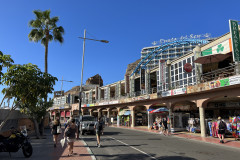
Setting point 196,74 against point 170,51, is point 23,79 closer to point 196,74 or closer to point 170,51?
point 196,74

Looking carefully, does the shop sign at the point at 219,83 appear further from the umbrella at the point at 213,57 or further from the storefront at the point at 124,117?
the storefront at the point at 124,117

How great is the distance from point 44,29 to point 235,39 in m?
18.7

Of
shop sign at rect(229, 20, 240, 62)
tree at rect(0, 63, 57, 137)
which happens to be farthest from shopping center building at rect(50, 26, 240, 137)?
tree at rect(0, 63, 57, 137)

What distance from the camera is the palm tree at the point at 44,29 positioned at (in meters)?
20.3

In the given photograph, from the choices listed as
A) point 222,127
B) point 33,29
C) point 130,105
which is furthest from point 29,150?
point 130,105

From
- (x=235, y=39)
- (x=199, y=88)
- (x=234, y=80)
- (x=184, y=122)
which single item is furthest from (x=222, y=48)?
(x=184, y=122)

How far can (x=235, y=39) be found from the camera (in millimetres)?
15391

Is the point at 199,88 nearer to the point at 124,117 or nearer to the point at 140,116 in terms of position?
the point at 140,116

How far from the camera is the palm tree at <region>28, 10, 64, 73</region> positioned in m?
20.3

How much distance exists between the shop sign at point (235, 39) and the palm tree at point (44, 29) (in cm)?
1719

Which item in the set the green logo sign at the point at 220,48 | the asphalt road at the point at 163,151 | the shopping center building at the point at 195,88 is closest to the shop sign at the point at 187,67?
the shopping center building at the point at 195,88

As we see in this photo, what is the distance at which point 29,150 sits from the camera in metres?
8.50

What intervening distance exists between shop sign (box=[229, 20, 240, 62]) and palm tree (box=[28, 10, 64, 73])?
1719cm

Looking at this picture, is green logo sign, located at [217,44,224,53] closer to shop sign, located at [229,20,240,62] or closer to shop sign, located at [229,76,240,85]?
shop sign, located at [229,20,240,62]
